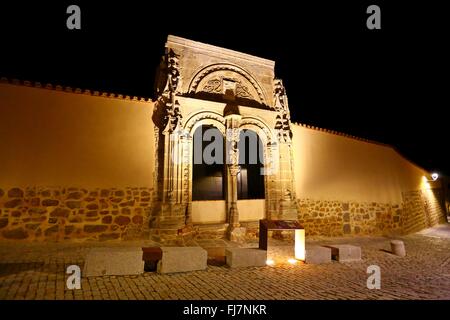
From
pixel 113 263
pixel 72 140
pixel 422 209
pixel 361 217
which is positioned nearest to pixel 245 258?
pixel 113 263

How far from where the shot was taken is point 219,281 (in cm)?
417

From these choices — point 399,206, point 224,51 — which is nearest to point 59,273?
point 224,51

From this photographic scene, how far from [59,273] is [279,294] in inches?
134

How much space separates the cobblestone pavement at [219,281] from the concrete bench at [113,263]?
12 centimetres

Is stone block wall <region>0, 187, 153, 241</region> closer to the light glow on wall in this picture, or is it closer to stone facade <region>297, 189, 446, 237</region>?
the light glow on wall

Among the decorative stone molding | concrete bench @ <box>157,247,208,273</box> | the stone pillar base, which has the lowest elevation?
concrete bench @ <box>157,247,208,273</box>

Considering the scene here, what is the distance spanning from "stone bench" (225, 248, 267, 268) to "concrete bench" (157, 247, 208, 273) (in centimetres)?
55

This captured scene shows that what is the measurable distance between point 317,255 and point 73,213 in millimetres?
5781

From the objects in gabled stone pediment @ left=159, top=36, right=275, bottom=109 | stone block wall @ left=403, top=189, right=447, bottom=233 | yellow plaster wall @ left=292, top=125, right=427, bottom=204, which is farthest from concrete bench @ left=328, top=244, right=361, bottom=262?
stone block wall @ left=403, top=189, right=447, bottom=233

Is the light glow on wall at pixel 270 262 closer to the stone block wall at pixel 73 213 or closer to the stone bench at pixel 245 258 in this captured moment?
the stone bench at pixel 245 258

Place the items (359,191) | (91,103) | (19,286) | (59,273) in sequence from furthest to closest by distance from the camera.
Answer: (359,191)
(91,103)
(59,273)
(19,286)

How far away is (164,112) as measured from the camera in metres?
7.07

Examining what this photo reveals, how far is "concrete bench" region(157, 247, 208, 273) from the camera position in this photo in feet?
14.7
